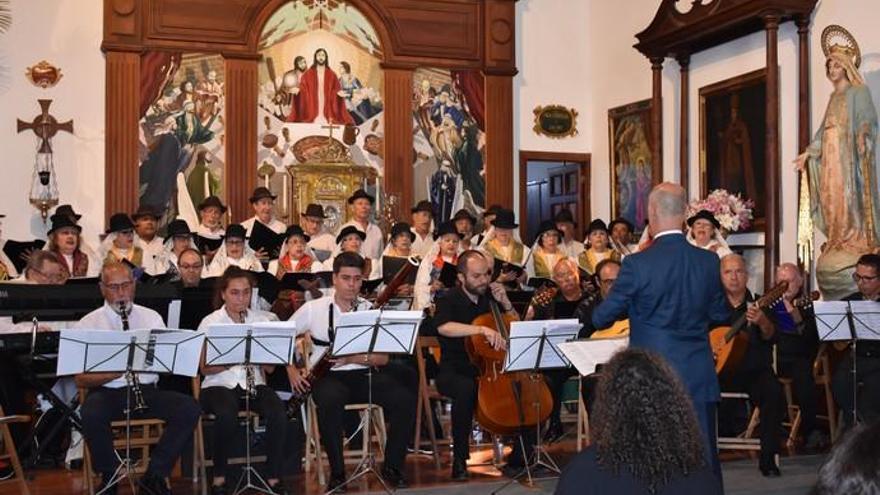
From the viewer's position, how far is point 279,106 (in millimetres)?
14352

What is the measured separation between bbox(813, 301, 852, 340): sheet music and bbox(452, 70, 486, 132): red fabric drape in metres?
8.03

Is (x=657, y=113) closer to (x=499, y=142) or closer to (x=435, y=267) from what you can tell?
(x=499, y=142)

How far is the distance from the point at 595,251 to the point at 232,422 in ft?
20.9

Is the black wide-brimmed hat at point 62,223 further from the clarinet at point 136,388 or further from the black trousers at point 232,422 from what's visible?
the black trousers at point 232,422

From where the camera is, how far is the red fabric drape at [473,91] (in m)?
15.2

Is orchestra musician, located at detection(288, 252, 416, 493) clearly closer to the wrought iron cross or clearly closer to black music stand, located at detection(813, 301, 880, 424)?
black music stand, located at detection(813, 301, 880, 424)

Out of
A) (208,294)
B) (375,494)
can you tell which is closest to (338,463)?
(375,494)

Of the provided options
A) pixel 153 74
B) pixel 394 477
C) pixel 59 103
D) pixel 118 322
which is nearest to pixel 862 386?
pixel 394 477

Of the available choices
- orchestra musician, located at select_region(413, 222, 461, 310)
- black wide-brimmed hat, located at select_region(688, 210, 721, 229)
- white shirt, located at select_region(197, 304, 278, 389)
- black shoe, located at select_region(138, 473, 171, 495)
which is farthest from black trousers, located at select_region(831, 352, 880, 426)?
black shoe, located at select_region(138, 473, 171, 495)

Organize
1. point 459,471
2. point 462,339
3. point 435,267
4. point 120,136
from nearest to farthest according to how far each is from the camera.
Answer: point 459,471 → point 462,339 → point 435,267 → point 120,136

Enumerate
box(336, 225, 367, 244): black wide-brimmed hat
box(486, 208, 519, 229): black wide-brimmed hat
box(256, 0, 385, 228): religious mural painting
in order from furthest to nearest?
box(256, 0, 385, 228): religious mural painting < box(486, 208, 519, 229): black wide-brimmed hat < box(336, 225, 367, 244): black wide-brimmed hat

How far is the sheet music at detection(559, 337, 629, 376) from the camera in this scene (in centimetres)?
636

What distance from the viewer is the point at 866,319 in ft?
25.8

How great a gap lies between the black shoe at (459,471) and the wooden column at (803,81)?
242 inches
